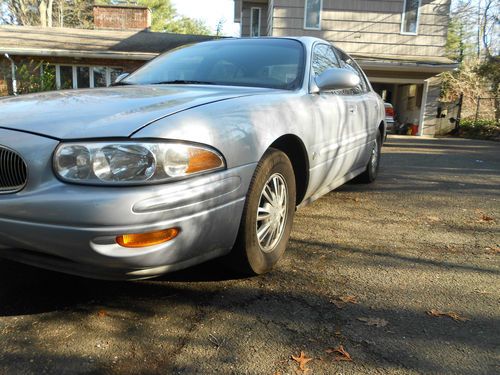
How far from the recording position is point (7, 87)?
14.4 m

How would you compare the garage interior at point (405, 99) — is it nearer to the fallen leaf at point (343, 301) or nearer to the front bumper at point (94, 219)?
the fallen leaf at point (343, 301)

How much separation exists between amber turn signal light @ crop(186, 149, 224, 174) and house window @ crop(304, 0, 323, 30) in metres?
14.2

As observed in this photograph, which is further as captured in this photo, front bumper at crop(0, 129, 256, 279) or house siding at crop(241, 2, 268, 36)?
house siding at crop(241, 2, 268, 36)

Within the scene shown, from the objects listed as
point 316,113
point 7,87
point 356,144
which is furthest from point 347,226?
point 7,87

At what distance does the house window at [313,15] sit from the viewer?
15188mm

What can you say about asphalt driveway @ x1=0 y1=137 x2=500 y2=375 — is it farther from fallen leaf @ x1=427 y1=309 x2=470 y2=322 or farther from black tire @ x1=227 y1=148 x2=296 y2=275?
black tire @ x1=227 y1=148 x2=296 y2=275

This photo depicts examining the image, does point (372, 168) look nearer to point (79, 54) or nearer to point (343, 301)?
point (343, 301)

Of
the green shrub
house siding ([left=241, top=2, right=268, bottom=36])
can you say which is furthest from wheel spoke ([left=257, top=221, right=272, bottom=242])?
house siding ([left=241, top=2, right=268, bottom=36])

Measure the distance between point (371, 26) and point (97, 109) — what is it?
14921 millimetres

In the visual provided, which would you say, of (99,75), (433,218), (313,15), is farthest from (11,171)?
(313,15)

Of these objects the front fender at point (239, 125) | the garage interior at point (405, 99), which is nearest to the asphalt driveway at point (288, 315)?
the front fender at point (239, 125)

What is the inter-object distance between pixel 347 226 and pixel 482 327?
70.6 inches

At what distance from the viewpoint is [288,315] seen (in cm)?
238

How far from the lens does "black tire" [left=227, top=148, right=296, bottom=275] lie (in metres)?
2.51
